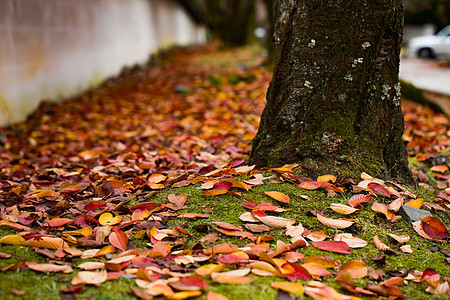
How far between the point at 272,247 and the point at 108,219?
32.3 inches

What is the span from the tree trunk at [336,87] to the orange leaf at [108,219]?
38.3 inches

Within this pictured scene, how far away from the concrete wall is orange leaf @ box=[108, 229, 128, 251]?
379cm

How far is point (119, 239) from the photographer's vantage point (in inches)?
69.7

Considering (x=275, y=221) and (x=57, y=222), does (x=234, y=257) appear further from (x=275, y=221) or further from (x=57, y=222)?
(x=57, y=222)

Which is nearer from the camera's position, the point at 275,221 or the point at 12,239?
the point at 12,239

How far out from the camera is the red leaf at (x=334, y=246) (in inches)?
69.8

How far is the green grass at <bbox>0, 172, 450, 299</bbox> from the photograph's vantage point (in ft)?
4.59

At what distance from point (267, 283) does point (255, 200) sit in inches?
26.6

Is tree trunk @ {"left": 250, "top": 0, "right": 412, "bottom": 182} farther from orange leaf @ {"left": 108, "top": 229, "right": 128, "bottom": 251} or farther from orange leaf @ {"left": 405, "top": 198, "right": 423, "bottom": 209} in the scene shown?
orange leaf @ {"left": 108, "top": 229, "right": 128, "bottom": 251}

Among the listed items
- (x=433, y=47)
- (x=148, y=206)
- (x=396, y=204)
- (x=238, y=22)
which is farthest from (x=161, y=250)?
(x=433, y=47)

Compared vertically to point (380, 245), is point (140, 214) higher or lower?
higher

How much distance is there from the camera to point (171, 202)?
6.93 ft

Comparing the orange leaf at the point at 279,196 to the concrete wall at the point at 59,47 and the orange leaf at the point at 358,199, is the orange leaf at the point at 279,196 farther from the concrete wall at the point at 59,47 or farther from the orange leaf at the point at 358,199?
the concrete wall at the point at 59,47

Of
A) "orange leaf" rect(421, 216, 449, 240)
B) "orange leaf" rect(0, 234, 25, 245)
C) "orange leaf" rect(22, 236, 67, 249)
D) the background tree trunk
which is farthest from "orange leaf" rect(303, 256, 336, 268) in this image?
the background tree trunk
